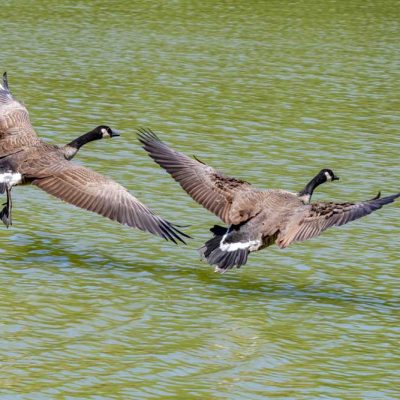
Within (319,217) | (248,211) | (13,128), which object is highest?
(13,128)

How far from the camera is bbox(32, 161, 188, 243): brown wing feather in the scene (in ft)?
39.9

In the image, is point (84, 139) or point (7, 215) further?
point (84, 139)

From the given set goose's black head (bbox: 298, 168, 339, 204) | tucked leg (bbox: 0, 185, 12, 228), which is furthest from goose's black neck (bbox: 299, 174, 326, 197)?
tucked leg (bbox: 0, 185, 12, 228)

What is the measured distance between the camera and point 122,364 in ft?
32.1

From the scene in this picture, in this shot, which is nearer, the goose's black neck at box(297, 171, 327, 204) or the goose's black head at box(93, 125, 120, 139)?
the goose's black neck at box(297, 171, 327, 204)

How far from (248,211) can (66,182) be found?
1.94 metres

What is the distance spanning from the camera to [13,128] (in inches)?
551

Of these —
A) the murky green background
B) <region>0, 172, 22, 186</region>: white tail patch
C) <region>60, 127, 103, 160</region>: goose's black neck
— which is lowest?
the murky green background

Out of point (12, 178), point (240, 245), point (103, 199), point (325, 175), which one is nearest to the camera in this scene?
point (240, 245)

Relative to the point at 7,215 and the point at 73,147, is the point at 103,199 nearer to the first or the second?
the point at 7,215

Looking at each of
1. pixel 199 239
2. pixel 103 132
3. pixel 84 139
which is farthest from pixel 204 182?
pixel 103 132

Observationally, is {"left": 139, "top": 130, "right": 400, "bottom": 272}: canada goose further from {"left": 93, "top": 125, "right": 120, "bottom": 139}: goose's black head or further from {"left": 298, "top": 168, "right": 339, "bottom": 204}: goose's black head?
{"left": 93, "top": 125, "right": 120, "bottom": 139}: goose's black head

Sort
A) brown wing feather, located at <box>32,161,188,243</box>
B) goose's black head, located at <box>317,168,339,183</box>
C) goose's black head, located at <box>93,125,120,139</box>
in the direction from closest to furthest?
brown wing feather, located at <box>32,161,188,243</box>, goose's black head, located at <box>317,168,339,183</box>, goose's black head, located at <box>93,125,120,139</box>

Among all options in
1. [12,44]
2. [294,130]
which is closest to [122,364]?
[294,130]
